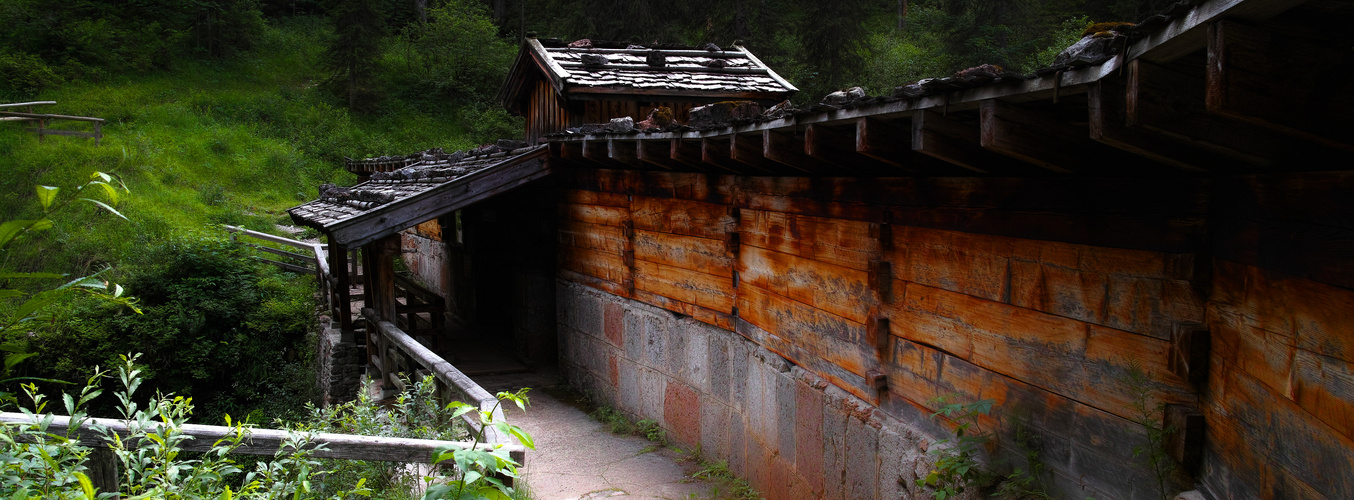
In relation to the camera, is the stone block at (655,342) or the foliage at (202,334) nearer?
the stone block at (655,342)

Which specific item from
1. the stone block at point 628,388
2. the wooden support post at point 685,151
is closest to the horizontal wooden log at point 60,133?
the stone block at point 628,388

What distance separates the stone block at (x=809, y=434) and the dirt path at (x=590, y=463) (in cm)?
117

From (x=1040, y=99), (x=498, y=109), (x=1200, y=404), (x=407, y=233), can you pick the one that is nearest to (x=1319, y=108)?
(x=1040, y=99)

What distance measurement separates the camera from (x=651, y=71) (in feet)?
37.8

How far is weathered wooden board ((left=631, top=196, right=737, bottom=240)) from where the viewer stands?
6.66m

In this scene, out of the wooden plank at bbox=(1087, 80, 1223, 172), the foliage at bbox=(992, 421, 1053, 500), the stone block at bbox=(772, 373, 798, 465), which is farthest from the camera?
the stone block at bbox=(772, 373, 798, 465)

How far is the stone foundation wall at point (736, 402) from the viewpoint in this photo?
4.70 meters

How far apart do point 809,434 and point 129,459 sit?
12.3 ft

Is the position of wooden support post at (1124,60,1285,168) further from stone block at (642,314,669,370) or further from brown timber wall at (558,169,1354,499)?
stone block at (642,314,669,370)

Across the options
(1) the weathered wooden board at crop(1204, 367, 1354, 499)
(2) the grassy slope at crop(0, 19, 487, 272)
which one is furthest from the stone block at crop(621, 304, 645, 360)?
(2) the grassy slope at crop(0, 19, 487, 272)

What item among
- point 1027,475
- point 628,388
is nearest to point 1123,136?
point 1027,475

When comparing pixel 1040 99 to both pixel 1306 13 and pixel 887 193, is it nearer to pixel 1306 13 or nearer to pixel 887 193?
pixel 1306 13

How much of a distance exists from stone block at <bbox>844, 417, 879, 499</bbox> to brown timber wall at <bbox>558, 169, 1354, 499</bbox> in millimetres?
182

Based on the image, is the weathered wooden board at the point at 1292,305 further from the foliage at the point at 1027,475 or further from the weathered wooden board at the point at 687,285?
the weathered wooden board at the point at 687,285
